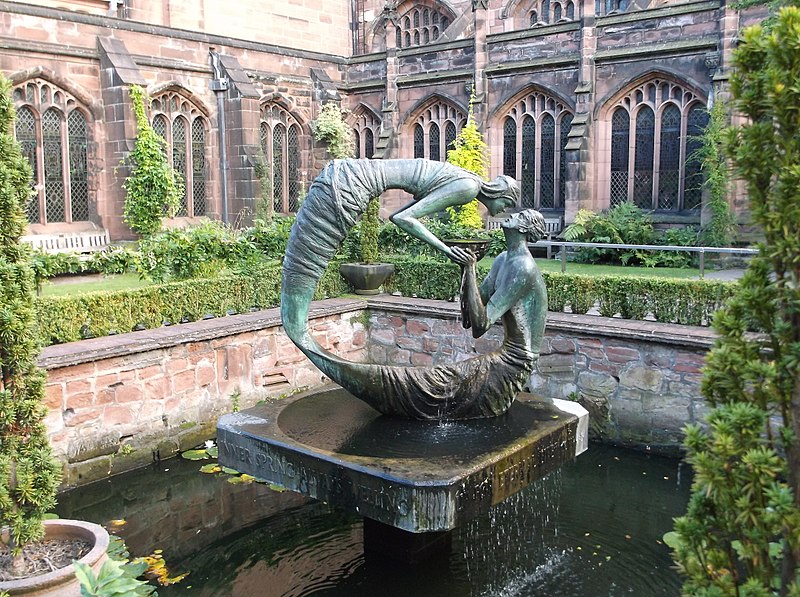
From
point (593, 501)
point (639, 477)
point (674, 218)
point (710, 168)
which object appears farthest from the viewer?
point (674, 218)

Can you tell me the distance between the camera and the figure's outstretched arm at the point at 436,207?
558 cm

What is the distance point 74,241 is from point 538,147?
11473 millimetres

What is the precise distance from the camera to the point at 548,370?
9.80 metres

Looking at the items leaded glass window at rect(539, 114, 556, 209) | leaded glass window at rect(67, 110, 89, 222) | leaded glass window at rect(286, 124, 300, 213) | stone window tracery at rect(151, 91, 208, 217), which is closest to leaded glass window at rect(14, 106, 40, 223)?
leaded glass window at rect(67, 110, 89, 222)

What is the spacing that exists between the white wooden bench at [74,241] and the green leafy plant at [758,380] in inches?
644

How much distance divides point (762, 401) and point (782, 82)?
1.03 m

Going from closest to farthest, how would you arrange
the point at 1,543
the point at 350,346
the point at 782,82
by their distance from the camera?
the point at 782,82, the point at 1,543, the point at 350,346

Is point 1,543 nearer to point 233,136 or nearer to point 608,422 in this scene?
point 608,422

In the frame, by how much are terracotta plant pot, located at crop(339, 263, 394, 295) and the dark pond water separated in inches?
163

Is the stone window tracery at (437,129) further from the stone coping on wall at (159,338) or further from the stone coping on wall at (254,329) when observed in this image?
the stone coping on wall at (159,338)

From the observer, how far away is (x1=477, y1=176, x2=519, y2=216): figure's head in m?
5.80

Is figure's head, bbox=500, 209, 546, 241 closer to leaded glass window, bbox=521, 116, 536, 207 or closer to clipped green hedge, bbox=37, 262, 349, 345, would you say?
clipped green hedge, bbox=37, 262, 349, 345

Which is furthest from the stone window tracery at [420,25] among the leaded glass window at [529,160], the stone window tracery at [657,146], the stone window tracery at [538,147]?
the stone window tracery at [657,146]

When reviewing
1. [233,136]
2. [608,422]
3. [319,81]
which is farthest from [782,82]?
[319,81]
